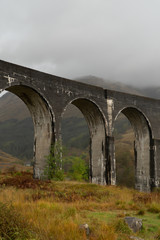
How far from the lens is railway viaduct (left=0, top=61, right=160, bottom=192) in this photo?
1656 centimetres

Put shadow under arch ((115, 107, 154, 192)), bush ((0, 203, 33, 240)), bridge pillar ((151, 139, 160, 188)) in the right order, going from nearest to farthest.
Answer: bush ((0, 203, 33, 240)) < bridge pillar ((151, 139, 160, 188)) < shadow under arch ((115, 107, 154, 192))

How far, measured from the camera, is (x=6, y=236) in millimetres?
4695

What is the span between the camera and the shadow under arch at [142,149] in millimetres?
22797

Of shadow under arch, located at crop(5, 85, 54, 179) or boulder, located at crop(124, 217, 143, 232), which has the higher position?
shadow under arch, located at crop(5, 85, 54, 179)

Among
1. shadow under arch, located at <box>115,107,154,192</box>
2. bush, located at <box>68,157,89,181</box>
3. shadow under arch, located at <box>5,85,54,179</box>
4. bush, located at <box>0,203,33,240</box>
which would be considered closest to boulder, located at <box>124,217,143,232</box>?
bush, located at <box>0,203,33,240</box>

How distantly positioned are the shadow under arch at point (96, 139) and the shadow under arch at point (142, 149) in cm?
313

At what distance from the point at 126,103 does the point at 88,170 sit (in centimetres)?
669

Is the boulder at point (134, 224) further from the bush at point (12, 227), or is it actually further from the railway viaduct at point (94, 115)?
the railway viaduct at point (94, 115)

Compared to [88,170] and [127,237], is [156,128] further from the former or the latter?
[127,237]

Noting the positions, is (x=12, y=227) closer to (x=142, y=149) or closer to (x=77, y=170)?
(x=77, y=170)

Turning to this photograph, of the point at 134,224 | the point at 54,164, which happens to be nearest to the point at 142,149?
the point at 54,164

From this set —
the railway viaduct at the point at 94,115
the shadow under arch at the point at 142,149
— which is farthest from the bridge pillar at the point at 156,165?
the shadow under arch at the point at 142,149

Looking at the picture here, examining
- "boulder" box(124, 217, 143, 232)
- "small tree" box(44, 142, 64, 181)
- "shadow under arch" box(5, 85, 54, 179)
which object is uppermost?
"shadow under arch" box(5, 85, 54, 179)

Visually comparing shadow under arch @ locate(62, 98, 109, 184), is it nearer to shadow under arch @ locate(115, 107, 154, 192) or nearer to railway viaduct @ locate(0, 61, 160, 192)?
railway viaduct @ locate(0, 61, 160, 192)
